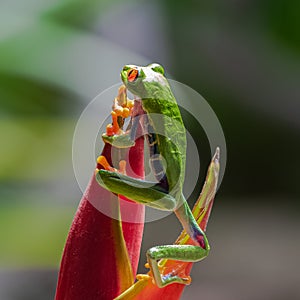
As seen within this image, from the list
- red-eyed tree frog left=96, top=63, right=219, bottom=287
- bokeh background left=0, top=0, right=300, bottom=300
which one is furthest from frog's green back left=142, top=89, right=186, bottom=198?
bokeh background left=0, top=0, right=300, bottom=300

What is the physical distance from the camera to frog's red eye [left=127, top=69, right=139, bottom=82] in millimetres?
318

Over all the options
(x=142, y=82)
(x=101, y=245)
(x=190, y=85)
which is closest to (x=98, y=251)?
(x=101, y=245)

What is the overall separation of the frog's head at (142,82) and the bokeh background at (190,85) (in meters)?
0.77

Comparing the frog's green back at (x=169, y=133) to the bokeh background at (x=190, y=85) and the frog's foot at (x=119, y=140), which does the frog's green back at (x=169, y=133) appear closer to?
the frog's foot at (x=119, y=140)

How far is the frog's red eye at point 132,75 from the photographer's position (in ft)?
1.04

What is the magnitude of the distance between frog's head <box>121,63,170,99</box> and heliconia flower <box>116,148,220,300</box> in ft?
0.25

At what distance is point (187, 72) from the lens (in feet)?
5.56

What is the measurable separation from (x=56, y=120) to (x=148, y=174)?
37.1 inches

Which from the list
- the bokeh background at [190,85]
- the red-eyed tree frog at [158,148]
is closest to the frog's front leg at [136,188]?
the red-eyed tree frog at [158,148]

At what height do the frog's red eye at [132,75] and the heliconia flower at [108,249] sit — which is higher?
the frog's red eye at [132,75]

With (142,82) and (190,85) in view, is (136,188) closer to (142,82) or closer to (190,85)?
(142,82)

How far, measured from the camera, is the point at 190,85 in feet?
5.50

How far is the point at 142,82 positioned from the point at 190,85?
137 cm

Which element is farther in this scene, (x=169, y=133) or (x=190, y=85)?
(x=190, y=85)
